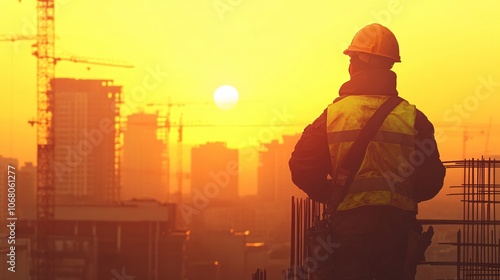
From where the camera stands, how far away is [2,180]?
34438mm

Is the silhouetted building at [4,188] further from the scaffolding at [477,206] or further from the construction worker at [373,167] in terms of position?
the construction worker at [373,167]

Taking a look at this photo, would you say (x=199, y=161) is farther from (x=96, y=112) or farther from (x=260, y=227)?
(x=260, y=227)

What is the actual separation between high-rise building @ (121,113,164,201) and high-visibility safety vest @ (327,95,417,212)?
105 m

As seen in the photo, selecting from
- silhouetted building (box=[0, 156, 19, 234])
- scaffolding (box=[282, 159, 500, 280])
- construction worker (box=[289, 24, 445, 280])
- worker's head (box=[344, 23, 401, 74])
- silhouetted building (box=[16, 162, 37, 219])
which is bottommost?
silhouetted building (box=[16, 162, 37, 219])

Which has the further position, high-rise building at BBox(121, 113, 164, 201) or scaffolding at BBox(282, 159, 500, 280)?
high-rise building at BBox(121, 113, 164, 201)

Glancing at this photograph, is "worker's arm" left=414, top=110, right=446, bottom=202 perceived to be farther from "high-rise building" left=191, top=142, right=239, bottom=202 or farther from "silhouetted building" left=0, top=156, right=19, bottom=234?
"high-rise building" left=191, top=142, right=239, bottom=202

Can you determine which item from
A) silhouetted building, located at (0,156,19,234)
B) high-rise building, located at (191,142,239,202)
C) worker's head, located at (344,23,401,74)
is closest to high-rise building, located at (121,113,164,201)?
high-rise building, located at (191,142,239,202)

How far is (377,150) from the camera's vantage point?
16.0ft

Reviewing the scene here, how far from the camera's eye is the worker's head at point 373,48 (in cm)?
512

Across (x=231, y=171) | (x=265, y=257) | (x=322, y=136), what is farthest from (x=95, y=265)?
(x=322, y=136)

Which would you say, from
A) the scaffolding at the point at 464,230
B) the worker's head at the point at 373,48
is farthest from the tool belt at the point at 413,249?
the scaffolding at the point at 464,230

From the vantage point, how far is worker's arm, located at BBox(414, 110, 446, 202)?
5.03 metres

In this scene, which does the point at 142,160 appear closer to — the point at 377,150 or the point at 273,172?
the point at 273,172

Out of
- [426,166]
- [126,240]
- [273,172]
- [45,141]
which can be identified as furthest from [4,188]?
[273,172]
